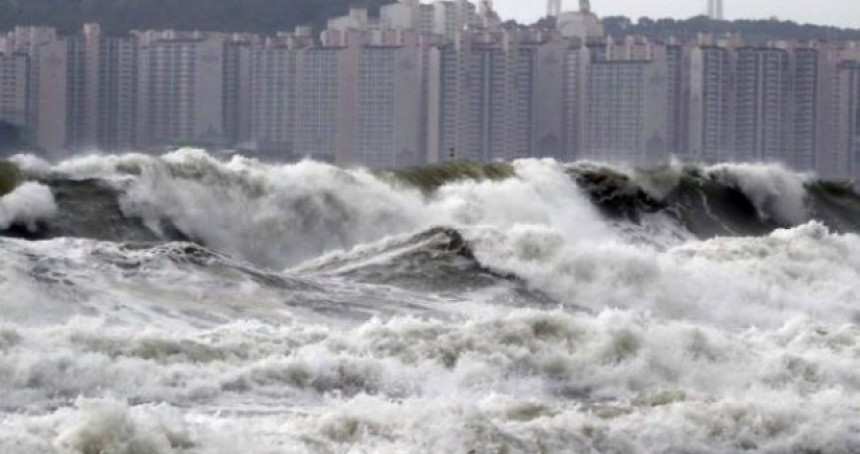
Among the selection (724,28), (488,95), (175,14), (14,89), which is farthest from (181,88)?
(724,28)

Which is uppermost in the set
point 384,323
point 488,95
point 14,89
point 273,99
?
point 384,323

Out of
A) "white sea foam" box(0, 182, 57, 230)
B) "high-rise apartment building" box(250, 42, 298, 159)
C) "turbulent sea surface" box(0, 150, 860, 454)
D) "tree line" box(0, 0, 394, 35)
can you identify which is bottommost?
"high-rise apartment building" box(250, 42, 298, 159)

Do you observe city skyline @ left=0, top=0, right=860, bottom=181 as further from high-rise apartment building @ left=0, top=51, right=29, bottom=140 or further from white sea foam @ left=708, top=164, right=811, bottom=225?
white sea foam @ left=708, top=164, right=811, bottom=225

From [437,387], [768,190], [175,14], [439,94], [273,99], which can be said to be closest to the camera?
[437,387]

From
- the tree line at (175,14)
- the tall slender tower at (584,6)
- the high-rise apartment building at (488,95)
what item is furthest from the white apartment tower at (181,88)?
the tall slender tower at (584,6)

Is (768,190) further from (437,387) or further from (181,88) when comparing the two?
(181,88)

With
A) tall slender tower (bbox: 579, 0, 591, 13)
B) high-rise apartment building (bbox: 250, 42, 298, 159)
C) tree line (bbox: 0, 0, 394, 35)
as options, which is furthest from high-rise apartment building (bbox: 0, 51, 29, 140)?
tall slender tower (bbox: 579, 0, 591, 13)

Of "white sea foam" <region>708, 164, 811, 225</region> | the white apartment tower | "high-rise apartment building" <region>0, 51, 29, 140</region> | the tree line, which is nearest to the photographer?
"white sea foam" <region>708, 164, 811, 225</region>
